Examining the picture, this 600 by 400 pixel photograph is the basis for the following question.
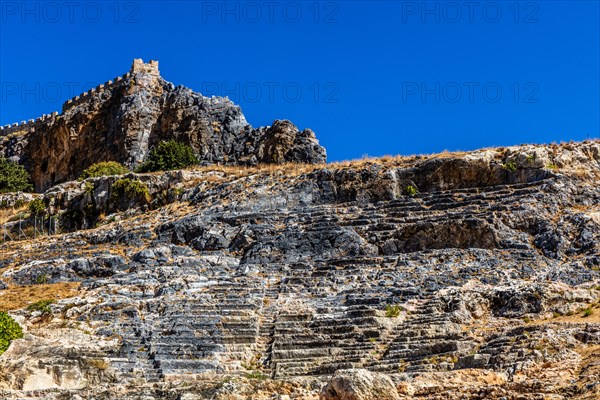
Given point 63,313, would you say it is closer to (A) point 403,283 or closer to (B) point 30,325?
(B) point 30,325

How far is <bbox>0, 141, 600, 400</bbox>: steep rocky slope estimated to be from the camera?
1562 cm

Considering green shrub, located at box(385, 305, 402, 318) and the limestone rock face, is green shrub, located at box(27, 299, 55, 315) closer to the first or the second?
green shrub, located at box(385, 305, 402, 318)

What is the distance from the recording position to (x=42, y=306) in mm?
21141

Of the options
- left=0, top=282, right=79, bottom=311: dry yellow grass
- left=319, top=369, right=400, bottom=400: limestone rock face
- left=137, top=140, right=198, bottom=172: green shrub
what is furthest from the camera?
left=137, top=140, right=198, bottom=172: green shrub

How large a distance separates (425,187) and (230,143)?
1679cm

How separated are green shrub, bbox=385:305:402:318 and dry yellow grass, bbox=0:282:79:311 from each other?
353 inches

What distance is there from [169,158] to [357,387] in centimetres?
2844

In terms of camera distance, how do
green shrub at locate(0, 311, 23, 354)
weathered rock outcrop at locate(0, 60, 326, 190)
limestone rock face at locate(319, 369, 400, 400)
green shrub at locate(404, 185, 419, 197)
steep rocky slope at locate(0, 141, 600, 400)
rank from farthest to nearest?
weathered rock outcrop at locate(0, 60, 326, 190) → green shrub at locate(404, 185, 419, 197) → green shrub at locate(0, 311, 23, 354) → steep rocky slope at locate(0, 141, 600, 400) → limestone rock face at locate(319, 369, 400, 400)

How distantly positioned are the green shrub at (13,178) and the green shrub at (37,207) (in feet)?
37.6

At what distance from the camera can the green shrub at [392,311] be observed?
19.4 meters

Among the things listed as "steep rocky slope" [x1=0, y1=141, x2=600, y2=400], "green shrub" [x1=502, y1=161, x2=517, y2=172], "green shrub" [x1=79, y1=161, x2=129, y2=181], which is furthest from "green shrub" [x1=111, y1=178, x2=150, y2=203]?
"green shrub" [x1=502, y1=161, x2=517, y2=172]

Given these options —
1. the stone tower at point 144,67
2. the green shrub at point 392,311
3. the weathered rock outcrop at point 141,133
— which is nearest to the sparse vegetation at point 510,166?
the green shrub at point 392,311

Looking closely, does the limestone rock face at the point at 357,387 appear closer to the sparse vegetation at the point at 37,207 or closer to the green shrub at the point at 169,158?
the sparse vegetation at the point at 37,207

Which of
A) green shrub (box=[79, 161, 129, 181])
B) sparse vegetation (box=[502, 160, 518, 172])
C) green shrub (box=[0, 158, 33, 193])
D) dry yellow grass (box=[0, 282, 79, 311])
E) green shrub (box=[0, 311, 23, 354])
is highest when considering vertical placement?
green shrub (box=[0, 158, 33, 193])
